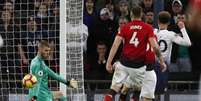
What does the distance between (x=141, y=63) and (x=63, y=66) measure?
7.32 ft

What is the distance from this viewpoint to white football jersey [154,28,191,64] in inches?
575

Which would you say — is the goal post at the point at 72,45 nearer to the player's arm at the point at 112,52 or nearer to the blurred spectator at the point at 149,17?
the blurred spectator at the point at 149,17

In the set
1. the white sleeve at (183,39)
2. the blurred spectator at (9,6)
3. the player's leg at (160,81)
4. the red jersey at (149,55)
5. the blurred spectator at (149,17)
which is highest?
the blurred spectator at (9,6)

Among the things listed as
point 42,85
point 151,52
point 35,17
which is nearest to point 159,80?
point 151,52

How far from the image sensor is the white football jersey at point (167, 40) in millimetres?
14617

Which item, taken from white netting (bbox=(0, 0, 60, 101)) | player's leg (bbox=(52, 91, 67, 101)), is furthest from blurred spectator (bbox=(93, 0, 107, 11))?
player's leg (bbox=(52, 91, 67, 101))

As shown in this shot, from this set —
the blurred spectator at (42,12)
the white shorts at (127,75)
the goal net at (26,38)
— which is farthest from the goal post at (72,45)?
the white shorts at (127,75)

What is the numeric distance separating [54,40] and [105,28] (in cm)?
148

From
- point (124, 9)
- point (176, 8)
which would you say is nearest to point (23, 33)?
point (124, 9)

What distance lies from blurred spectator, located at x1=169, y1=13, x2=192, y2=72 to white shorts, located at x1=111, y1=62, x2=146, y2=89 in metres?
3.06

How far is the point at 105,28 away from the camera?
17.2m

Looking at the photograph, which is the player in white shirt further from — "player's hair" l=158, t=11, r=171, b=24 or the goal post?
the goal post

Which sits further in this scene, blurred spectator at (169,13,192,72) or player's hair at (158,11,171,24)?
blurred spectator at (169,13,192,72)

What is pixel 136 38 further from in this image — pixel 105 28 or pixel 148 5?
pixel 105 28
